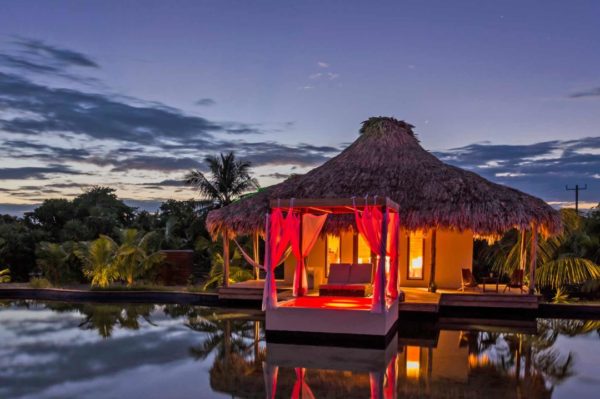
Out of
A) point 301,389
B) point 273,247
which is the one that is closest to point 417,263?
point 273,247

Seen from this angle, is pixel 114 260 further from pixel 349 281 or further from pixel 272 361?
pixel 272 361

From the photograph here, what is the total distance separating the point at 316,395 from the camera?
5.82 metres

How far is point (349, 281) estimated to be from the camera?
36.6 feet

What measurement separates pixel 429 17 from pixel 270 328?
766 cm

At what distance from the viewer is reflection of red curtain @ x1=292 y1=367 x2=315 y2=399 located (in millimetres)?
5777

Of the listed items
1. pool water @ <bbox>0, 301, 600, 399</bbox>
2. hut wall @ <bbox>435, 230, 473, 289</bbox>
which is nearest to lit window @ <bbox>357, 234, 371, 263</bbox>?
hut wall @ <bbox>435, 230, 473, 289</bbox>

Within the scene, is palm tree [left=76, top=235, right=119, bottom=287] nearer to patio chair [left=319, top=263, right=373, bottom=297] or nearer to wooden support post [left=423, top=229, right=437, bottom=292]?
patio chair [left=319, top=263, right=373, bottom=297]

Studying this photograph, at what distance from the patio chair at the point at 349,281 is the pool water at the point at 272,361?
111cm

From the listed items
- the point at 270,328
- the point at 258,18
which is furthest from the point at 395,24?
the point at 270,328

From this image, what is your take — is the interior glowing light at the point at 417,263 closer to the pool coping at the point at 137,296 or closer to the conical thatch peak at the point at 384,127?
the conical thatch peak at the point at 384,127

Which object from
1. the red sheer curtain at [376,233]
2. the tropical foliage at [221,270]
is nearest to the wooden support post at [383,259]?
the red sheer curtain at [376,233]

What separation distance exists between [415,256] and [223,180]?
399 inches

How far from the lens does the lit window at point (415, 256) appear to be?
45.5 feet

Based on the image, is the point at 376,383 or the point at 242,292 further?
the point at 242,292
